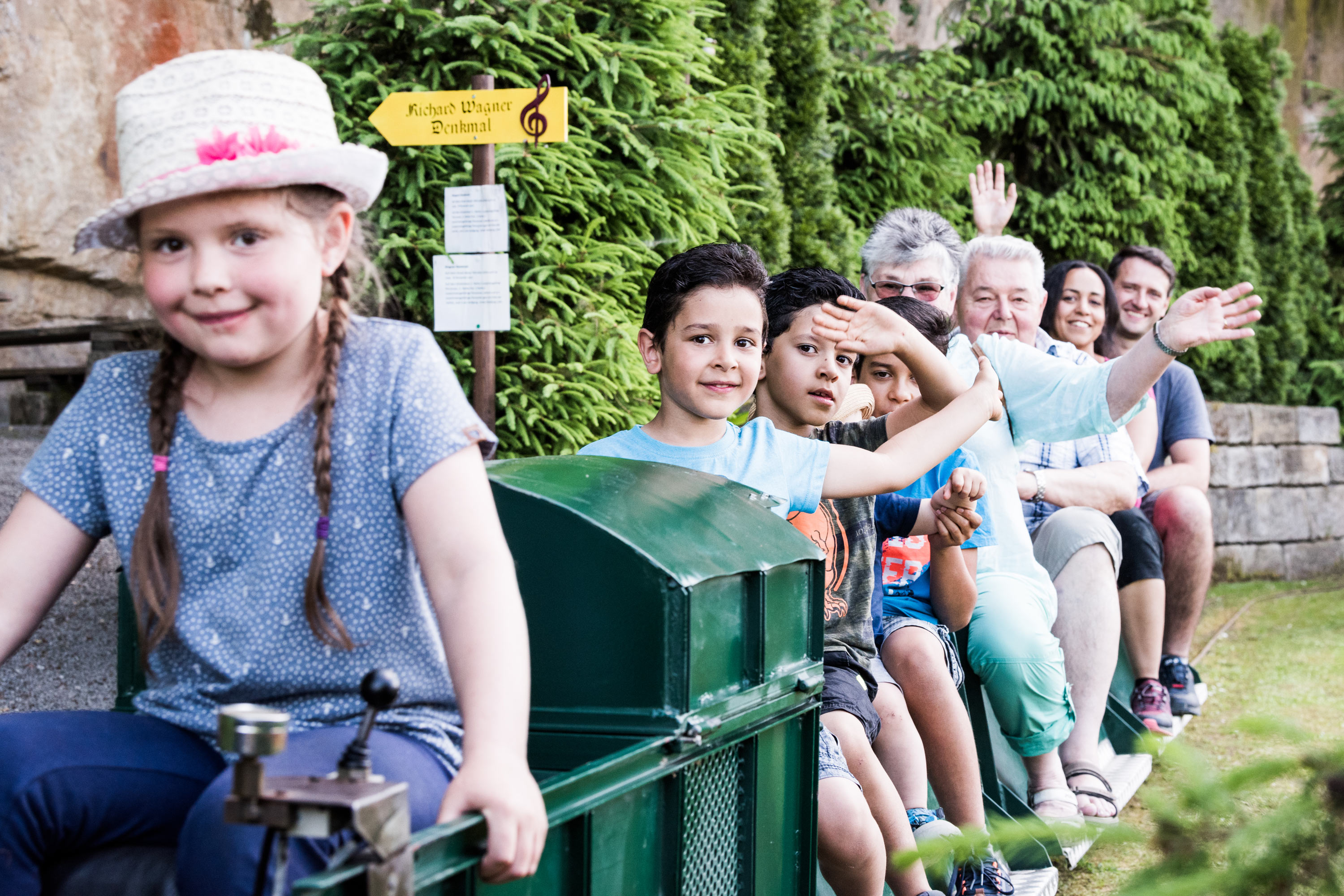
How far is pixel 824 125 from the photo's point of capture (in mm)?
6949

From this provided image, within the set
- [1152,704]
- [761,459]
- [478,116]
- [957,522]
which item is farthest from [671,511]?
[1152,704]

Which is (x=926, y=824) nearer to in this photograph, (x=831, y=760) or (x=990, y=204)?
(x=831, y=760)

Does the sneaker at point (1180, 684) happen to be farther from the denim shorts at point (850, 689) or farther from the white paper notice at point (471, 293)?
the white paper notice at point (471, 293)

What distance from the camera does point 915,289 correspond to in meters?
3.92

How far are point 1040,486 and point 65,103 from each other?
23.7ft

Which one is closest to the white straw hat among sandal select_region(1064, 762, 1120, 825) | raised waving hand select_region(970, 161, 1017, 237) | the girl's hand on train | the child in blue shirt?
the girl's hand on train

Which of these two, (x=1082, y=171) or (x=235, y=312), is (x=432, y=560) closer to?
(x=235, y=312)

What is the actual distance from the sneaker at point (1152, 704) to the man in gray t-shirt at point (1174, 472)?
0.32 meters

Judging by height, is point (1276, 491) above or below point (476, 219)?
below

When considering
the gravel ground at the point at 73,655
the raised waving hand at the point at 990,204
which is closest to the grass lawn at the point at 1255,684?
the raised waving hand at the point at 990,204

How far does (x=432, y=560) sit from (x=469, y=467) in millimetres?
122

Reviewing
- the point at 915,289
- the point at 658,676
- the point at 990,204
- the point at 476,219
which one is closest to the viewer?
the point at 658,676

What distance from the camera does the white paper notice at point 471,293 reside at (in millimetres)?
4305

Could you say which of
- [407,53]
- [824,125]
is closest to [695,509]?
[407,53]
